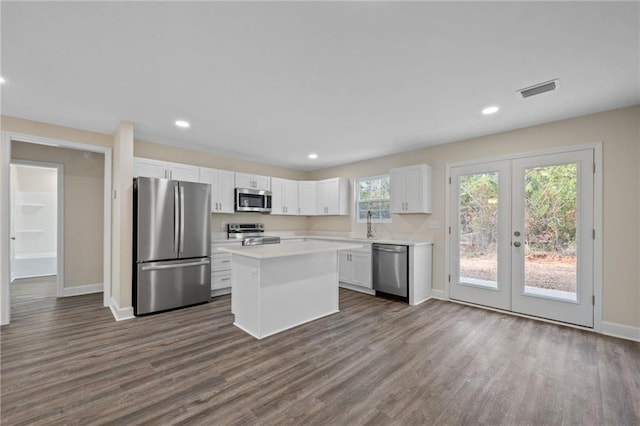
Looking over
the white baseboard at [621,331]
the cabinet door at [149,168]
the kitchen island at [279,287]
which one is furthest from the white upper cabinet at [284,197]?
the white baseboard at [621,331]

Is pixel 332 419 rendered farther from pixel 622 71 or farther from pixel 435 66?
pixel 622 71

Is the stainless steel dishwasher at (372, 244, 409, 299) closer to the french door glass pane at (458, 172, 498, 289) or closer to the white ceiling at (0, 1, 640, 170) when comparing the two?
the french door glass pane at (458, 172, 498, 289)

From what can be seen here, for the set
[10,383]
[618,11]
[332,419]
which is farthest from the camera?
[10,383]

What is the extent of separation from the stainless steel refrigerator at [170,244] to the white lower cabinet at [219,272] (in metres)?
0.26

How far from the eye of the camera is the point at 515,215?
3762 millimetres

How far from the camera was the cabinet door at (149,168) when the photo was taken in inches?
158

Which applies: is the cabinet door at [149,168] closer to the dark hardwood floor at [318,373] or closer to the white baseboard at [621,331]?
the dark hardwood floor at [318,373]

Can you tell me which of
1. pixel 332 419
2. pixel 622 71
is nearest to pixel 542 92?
pixel 622 71

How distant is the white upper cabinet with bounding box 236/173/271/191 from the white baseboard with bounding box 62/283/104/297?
3066 millimetres

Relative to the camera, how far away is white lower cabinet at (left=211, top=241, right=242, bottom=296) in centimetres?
452

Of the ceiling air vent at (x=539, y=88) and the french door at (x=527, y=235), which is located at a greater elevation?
the ceiling air vent at (x=539, y=88)

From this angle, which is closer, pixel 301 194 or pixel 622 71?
pixel 622 71

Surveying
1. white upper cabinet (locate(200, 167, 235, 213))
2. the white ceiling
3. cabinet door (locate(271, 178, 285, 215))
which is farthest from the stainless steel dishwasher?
white upper cabinet (locate(200, 167, 235, 213))

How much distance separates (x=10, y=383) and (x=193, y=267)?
2.09m
